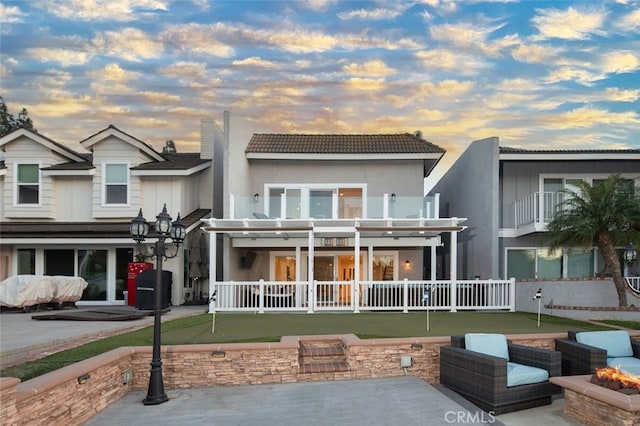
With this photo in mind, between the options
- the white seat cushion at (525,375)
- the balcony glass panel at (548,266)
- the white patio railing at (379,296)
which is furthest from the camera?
the balcony glass panel at (548,266)

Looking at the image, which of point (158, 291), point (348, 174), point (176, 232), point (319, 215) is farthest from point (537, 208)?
point (158, 291)

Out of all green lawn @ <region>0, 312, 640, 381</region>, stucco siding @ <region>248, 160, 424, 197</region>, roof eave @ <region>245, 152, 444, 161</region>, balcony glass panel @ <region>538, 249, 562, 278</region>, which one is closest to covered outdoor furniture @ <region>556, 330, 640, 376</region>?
green lawn @ <region>0, 312, 640, 381</region>

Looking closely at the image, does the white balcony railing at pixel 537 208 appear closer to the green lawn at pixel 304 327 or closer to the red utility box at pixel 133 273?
the green lawn at pixel 304 327

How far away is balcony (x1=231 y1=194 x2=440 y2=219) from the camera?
15453mm

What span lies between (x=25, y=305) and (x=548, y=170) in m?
18.7

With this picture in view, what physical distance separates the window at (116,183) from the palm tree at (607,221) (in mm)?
15156

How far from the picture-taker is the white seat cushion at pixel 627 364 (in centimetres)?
703

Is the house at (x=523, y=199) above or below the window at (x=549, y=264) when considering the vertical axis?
above

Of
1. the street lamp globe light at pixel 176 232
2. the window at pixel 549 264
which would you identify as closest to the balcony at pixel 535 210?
the window at pixel 549 264

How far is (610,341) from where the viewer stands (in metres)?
7.87

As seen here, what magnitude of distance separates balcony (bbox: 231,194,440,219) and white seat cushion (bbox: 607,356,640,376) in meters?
8.16

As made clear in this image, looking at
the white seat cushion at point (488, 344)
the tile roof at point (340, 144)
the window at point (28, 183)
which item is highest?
the tile roof at point (340, 144)

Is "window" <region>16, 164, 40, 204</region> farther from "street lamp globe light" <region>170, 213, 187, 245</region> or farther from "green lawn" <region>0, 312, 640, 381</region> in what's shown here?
"street lamp globe light" <region>170, 213, 187, 245</region>

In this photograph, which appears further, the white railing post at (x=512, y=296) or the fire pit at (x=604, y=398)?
the white railing post at (x=512, y=296)
